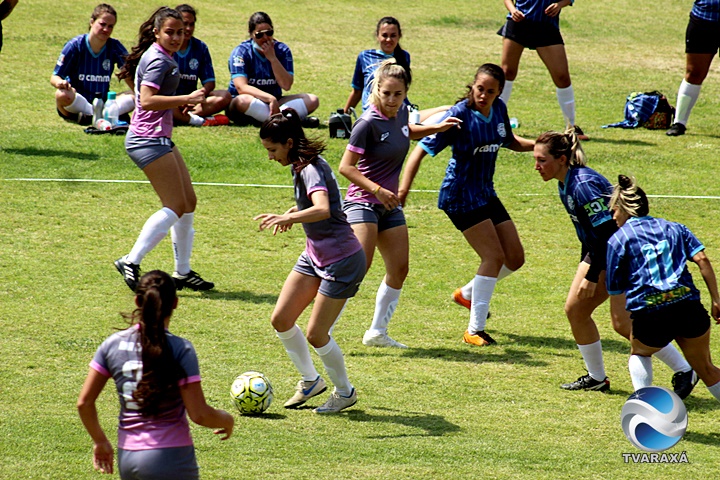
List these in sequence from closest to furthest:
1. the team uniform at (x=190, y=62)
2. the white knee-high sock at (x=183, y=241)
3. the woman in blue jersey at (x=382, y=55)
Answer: the white knee-high sock at (x=183, y=241)
the woman in blue jersey at (x=382, y=55)
the team uniform at (x=190, y=62)

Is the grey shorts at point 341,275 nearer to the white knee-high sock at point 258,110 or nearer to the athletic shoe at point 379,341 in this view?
the athletic shoe at point 379,341

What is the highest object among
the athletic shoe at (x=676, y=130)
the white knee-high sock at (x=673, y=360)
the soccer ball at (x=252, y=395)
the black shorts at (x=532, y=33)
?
the black shorts at (x=532, y=33)

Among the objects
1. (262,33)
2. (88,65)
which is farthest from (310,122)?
(88,65)

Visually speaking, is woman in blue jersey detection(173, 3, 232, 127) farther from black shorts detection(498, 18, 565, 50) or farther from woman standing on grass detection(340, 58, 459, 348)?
woman standing on grass detection(340, 58, 459, 348)

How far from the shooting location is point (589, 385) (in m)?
7.36

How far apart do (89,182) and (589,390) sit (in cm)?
707

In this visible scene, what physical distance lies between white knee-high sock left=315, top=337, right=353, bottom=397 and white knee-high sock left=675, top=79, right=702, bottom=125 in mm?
9110

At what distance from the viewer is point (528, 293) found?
952 cm

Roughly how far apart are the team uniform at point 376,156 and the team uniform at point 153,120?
6.96 feet

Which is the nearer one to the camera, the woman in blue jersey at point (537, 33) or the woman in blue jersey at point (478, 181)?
the woman in blue jersey at point (478, 181)

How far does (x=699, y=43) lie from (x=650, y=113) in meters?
1.47

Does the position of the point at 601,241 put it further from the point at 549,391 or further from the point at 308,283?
the point at 308,283

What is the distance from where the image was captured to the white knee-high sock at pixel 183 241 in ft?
30.4

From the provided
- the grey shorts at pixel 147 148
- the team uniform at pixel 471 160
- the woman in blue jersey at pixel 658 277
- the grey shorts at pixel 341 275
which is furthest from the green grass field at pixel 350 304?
the grey shorts at pixel 147 148
